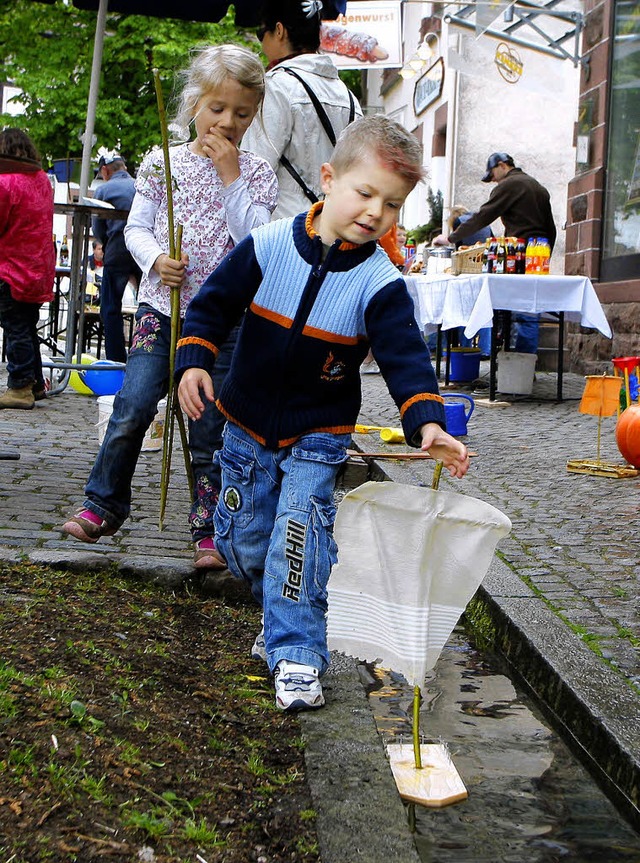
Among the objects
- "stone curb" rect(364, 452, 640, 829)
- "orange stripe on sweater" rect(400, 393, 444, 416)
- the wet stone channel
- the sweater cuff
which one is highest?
the sweater cuff

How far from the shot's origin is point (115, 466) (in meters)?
4.18

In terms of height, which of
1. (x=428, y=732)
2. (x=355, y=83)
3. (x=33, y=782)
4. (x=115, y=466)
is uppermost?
(x=355, y=83)

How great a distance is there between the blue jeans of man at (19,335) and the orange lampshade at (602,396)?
13.1 ft

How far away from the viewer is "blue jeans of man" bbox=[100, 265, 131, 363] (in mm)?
11023

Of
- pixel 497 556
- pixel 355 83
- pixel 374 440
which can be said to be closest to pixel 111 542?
pixel 497 556

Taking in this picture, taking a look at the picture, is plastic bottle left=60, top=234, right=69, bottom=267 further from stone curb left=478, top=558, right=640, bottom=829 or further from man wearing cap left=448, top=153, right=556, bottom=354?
stone curb left=478, top=558, right=640, bottom=829

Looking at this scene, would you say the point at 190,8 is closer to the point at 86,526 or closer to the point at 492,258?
the point at 492,258

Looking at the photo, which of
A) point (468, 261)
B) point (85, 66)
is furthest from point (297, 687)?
point (85, 66)

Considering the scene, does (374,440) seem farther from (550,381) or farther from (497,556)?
(550,381)

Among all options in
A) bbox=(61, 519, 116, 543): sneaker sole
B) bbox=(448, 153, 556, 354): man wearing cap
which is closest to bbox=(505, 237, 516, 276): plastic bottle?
bbox=(448, 153, 556, 354): man wearing cap

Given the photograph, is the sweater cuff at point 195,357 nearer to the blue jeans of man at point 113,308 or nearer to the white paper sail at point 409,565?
the white paper sail at point 409,565

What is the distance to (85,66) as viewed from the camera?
80.6 feet

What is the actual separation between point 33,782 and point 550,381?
34.8ft

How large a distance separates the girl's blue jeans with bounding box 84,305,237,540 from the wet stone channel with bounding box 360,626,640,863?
0.95m
